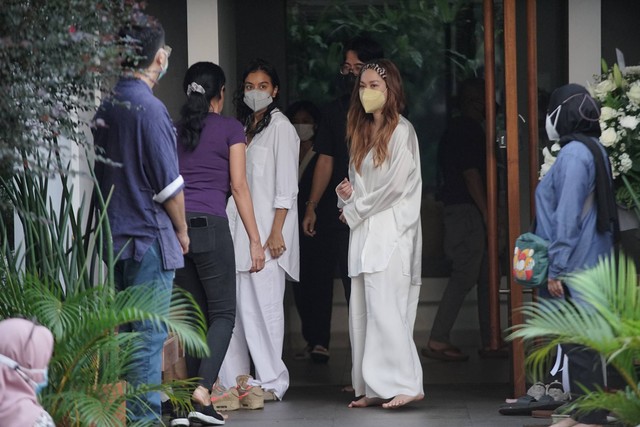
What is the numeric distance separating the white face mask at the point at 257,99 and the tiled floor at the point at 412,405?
5.64ft

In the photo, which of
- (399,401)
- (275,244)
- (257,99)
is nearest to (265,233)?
(275,244)

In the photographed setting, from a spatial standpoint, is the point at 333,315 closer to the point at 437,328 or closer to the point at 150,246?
the point at 437,328

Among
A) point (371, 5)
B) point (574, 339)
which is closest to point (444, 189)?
point (371, 5)

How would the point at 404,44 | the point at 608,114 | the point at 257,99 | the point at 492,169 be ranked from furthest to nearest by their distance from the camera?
the point at 404,44, the point at 257,99, the point at 492,169, the point at 608,114

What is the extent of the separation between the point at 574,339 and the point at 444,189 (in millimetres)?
4894

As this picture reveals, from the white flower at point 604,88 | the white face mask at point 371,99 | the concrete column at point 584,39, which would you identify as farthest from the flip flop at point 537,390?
the concrete column at point 584,39

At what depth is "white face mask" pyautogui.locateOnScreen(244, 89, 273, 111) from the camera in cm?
725

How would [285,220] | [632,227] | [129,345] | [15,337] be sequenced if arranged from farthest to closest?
[285,220]
[632,227]
[129,345]
[15,337]

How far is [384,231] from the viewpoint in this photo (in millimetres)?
6871

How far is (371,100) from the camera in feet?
22.3

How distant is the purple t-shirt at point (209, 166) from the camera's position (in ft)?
21.3

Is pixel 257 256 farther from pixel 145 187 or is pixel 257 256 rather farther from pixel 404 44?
pixel 404 44

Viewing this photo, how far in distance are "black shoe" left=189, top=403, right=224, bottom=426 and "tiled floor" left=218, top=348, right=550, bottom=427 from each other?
137 millimetres

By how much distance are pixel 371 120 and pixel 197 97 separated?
993 millimetres
